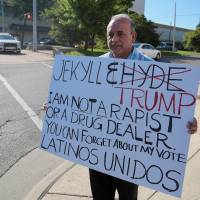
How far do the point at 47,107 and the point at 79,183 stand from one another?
1.46 meters

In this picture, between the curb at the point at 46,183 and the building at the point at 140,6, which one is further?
the building at the point at 140,6

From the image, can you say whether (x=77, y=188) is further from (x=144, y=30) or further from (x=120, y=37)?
(x=144, y=30)

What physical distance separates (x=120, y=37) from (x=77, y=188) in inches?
85.2

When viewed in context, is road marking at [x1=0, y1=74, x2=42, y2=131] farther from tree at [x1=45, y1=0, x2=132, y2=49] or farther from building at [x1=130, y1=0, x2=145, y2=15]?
building at [x1=130, y1=0, x2=145, y2=15]

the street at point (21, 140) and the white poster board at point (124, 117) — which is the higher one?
the white poster board at point (124, 117)

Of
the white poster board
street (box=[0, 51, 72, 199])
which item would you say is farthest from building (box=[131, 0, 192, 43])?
the white poster board

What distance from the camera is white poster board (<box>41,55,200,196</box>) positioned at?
120 inches

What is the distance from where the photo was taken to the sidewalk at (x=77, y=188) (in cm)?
455

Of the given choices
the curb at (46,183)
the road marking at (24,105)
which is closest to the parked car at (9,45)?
the road marking at (24,105)

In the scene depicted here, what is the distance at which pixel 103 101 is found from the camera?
11.2 feet

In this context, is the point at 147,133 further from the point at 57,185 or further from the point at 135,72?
the point at 57,185

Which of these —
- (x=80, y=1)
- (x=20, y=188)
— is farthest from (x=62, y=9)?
(x=20, y=188)

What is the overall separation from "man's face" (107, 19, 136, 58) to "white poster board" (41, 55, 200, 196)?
0.09 metres

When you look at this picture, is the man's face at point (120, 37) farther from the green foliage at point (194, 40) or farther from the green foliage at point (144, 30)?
the green foliage at point (194, 40)
